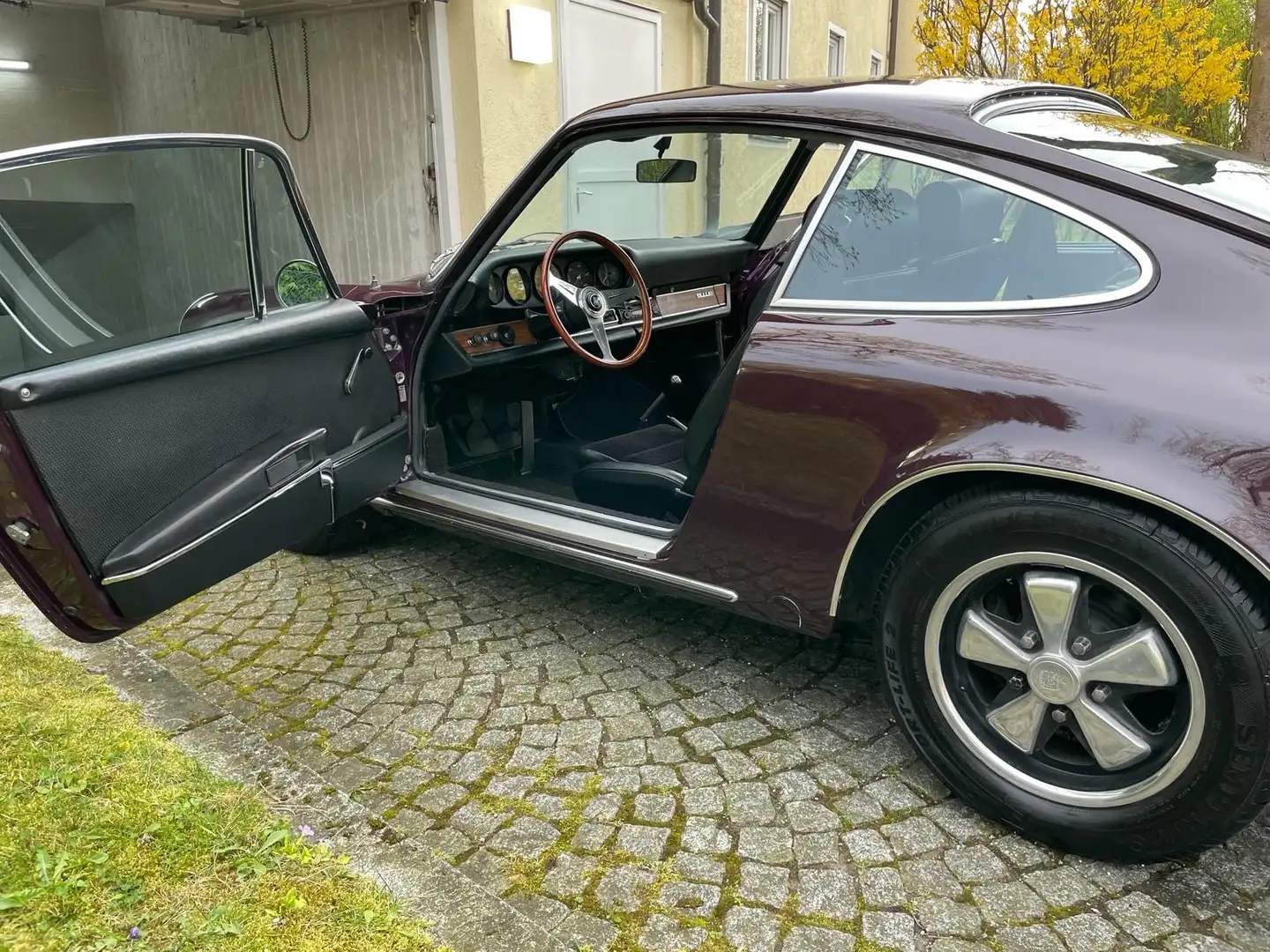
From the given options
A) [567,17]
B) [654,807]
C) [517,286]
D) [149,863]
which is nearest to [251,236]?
[517,286]

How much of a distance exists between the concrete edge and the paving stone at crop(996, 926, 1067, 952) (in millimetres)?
873

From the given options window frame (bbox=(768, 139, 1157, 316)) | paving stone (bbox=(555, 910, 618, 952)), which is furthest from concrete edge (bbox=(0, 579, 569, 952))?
window frame (bbox=(768, 139, 1157, 316))

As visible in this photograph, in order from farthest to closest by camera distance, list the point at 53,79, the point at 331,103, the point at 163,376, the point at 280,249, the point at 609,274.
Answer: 1. the point at 53,79
2. the point at 331,103
3. the point at 609,274
4. the point at 280,249
5. the point at 163,376

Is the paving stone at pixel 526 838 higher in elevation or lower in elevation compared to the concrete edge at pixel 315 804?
lower

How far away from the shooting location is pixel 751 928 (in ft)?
6.35

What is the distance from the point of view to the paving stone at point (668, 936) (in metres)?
1.90

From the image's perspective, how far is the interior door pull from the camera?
2.95m

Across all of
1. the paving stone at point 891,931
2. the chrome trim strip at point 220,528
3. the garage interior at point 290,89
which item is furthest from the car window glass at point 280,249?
the garage interior at point 290,89

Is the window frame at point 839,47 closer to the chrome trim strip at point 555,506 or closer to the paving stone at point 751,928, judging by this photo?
the chrome trim strip at point 555,506

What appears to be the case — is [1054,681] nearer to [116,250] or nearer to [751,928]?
[751,928]

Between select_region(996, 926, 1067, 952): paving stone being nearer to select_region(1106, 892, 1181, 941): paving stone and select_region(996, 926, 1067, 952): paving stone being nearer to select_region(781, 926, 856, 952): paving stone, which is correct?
select_region(1106, 892, 1181, 941): paving stone

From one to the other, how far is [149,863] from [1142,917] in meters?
2.09

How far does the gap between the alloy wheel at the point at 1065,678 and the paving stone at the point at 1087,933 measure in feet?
0.78

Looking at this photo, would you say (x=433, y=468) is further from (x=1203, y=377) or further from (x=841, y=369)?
(x=1203, y=377)
